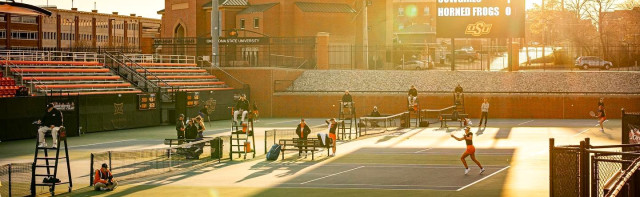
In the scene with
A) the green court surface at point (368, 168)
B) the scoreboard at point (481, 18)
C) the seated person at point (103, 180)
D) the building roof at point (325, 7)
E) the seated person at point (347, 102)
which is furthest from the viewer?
the building roof at point (325, 7)

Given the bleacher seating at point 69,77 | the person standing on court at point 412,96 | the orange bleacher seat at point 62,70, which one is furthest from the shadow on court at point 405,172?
the orange bleacher seat at point 62,70

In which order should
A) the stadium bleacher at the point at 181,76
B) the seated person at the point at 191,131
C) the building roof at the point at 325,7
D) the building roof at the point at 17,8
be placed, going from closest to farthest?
the building roof at the point at 17,8 < the seated person at the point at 191,131 < the stadium bleacher at the point at 181,76 < the building roof at the point at 325,7

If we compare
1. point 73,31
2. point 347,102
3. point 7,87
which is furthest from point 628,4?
point 73,31

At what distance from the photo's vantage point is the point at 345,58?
74.4m

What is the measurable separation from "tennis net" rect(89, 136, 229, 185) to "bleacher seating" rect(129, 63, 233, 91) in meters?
19.3

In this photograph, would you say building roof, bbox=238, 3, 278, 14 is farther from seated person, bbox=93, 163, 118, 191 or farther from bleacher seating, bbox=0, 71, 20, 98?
seated person, bbox=93, 163, 118, 191

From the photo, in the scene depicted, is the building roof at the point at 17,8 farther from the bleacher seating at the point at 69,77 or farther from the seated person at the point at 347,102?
the seated person at the point at 347,102

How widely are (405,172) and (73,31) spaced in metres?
124

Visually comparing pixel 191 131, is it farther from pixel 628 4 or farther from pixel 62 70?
pixel 628 4

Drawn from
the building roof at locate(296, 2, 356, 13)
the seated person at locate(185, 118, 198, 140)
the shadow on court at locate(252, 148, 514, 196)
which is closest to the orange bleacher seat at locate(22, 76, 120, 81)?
the seated person at locate(185, 118, 198, 140)

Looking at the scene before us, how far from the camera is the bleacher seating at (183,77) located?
54344mm

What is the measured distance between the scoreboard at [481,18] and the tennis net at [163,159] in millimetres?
28309

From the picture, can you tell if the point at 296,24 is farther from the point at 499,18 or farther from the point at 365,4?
the point at 499,18

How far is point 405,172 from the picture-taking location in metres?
Result: 27.7
